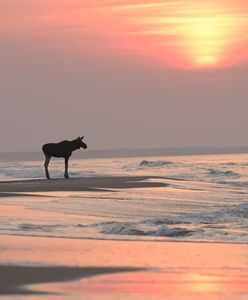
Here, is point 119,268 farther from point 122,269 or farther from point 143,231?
point 143,231

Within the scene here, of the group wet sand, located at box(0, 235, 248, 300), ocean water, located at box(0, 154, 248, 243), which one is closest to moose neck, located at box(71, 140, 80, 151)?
ocean water, located at box(0, 154, 248, 243)

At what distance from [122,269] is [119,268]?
9cm

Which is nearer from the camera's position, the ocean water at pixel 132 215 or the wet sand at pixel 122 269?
the wet sand at pixel 122 269

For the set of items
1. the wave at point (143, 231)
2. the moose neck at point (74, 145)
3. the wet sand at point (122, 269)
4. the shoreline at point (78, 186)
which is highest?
the moose neck at point (74, 145)

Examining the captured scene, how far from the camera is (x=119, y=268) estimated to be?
12.0 m

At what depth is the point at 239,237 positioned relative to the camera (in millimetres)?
15672

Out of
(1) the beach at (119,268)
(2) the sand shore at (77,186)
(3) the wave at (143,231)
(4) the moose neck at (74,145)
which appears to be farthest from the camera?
(4) the moose neck at (74,145)

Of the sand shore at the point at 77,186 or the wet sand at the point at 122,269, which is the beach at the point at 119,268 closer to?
the wet sand at the point at 122,269

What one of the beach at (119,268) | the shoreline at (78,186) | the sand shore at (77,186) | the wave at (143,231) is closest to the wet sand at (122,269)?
the beach at (119,268)

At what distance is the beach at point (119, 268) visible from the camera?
1041 cm

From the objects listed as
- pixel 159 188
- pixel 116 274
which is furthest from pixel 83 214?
pixel 159 188

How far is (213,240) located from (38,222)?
13.0ft

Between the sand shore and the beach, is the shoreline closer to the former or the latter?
the sand shore

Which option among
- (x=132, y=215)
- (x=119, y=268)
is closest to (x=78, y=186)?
(x=132, y=215)
